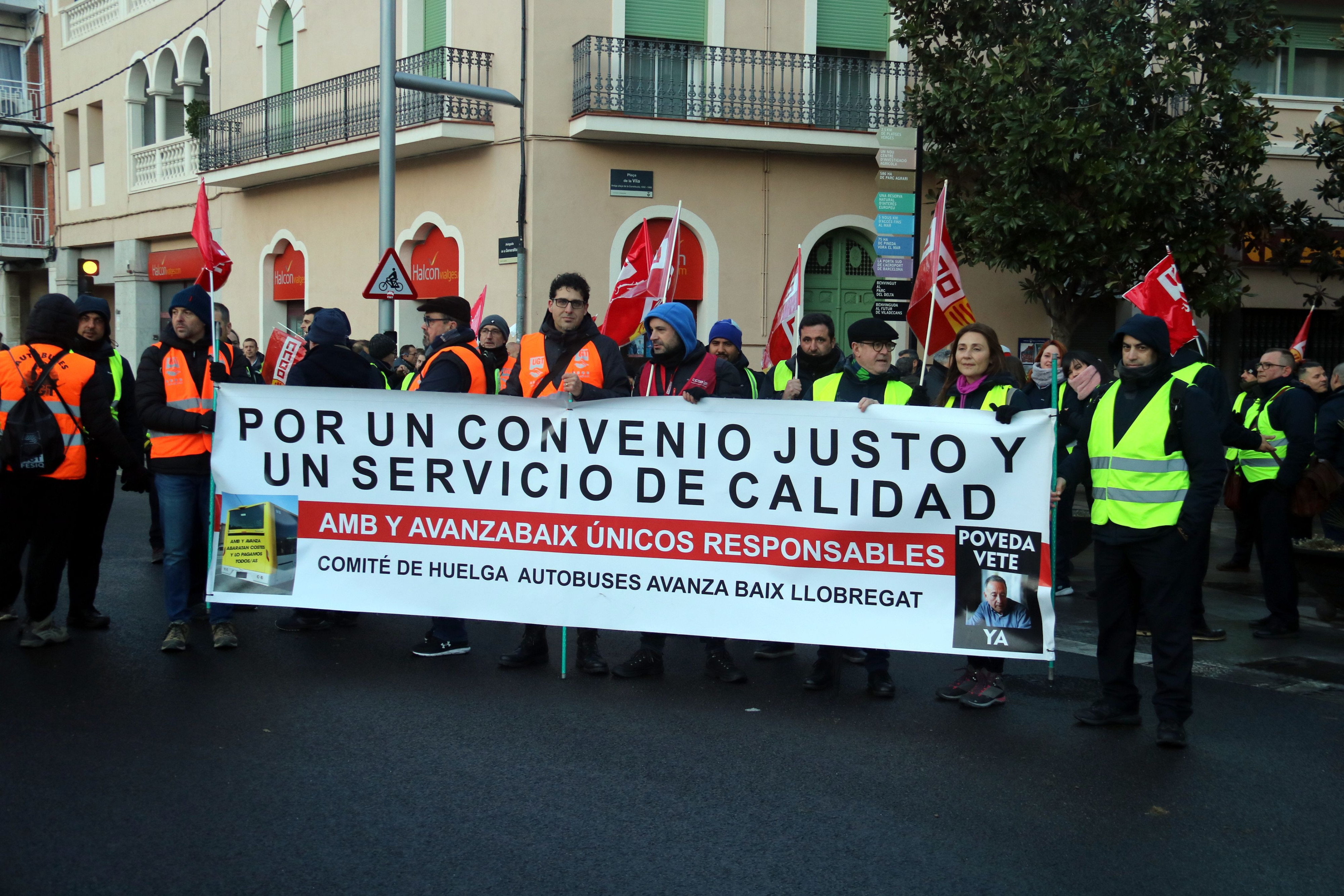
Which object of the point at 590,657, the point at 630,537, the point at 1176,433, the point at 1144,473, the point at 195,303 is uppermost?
the point at 195,303

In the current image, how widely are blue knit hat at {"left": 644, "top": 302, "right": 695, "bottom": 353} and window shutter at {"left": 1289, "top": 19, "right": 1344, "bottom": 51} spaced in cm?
1624

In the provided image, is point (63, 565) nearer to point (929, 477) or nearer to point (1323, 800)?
point (929, 477)

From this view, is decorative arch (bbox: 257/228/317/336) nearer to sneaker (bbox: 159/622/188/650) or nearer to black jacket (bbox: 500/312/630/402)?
sneaker (bbox: 159/622/188/650)

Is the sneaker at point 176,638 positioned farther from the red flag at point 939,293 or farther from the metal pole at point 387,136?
the metal pole at point 387,136

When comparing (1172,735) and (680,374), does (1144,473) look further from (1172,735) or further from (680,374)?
(680,374)

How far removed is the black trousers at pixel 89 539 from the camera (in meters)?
7.24

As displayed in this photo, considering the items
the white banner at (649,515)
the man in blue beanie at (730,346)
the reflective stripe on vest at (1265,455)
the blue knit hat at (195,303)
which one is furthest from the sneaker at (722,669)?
the reflective stripe on vest at (1265,455)

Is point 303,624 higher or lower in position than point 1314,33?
lower

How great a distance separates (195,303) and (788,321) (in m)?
5.29

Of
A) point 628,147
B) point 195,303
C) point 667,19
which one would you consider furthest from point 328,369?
point 667,19

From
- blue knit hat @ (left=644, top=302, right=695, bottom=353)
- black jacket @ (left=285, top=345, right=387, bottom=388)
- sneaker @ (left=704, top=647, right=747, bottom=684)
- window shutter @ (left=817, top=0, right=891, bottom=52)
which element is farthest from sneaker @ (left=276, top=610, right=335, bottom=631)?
window shutter @ (left=817, top=0, right=891, bottom=52)

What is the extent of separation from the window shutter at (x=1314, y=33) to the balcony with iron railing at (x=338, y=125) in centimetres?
1194

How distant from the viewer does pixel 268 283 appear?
24062 millimetres

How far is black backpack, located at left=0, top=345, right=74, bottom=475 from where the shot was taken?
6.57m
